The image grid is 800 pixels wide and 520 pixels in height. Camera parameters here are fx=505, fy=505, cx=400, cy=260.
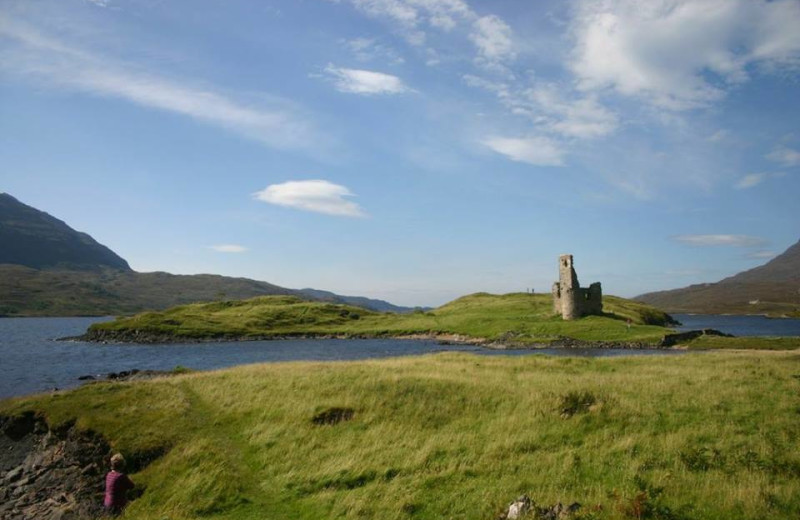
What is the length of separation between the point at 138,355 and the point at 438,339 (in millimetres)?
59531

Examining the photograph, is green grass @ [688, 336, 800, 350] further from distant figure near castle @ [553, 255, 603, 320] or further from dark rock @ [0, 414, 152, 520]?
dark rock @ [0, 414, 152, 520]

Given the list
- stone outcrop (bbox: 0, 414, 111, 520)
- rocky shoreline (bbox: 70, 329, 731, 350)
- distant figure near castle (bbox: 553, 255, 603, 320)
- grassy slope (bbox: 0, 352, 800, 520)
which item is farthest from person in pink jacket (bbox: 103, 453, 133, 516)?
distant figure near castle (bbox: 553, 255, 603, 320)

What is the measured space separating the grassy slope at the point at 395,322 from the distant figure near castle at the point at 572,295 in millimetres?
2755

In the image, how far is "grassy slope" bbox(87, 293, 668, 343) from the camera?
91.2 meters

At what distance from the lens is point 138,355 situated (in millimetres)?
86375

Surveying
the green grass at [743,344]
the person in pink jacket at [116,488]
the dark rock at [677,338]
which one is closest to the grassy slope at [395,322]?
the dark rock at [677,338]

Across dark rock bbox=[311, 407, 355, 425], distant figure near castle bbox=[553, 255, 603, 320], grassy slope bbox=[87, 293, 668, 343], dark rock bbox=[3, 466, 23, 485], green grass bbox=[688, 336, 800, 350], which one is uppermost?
distant figure near castle bbox=[553, 255, 603, 320]

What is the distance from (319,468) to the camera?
64.2 feet

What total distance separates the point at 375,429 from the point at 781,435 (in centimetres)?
1569

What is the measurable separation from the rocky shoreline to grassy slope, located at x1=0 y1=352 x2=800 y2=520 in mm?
48695

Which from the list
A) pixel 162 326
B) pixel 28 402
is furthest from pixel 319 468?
pixel 162 326

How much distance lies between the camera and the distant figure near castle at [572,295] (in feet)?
320

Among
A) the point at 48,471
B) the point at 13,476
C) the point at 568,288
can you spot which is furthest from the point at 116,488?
the point at 568,288

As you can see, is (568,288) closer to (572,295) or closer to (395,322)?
(572,295)
